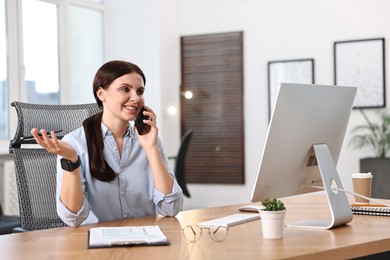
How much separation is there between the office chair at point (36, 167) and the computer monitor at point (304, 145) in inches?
38.1

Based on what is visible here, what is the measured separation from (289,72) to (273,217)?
4894 millimetres

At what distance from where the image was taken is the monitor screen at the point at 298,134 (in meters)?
2.04

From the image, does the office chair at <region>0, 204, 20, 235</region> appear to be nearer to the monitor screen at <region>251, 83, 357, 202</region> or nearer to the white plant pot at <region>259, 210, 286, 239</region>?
the monitor screen at <region>251, 83, 357, 202</region>

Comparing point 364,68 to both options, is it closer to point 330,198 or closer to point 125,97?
point 125,97

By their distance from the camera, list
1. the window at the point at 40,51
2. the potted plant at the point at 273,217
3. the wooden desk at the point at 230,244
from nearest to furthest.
→ the wooden desk at the point at 230,244, the potted plant at the point at 273,217, the window at the point at 40,51

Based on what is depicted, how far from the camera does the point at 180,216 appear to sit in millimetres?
2406

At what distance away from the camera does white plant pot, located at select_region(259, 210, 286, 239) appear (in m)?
1.85

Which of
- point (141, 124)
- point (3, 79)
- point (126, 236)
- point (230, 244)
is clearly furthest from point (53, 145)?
point (3, 79)

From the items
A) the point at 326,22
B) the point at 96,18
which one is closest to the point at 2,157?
the point at 96,18

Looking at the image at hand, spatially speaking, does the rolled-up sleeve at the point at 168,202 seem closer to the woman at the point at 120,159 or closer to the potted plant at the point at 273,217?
the woman at the point at 120,159

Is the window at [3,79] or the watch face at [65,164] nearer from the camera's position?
the watch face at [65,164]

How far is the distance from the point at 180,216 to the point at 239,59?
462cm

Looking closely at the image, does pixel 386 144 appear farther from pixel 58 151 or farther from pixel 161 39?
pixel 58 151

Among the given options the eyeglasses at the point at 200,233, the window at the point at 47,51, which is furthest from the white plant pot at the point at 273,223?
the window at the point at 47,51
